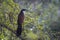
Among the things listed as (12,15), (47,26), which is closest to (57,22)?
(47,26)

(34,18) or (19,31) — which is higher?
(34,18)

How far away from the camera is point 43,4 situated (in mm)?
5953

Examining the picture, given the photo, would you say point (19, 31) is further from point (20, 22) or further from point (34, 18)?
point (34, 18)

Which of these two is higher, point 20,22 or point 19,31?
point 20,22

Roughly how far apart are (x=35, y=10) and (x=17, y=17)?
23 centimetres

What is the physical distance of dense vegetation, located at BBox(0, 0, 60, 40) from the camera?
5914mm

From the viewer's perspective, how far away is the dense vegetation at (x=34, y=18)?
5.91 metres

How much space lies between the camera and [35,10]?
19.5 feet

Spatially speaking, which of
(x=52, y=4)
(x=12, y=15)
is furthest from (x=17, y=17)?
(x=52, y=4)

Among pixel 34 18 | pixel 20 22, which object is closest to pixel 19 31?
pixel 20 22

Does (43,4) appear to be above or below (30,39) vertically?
above

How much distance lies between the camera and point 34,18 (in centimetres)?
593

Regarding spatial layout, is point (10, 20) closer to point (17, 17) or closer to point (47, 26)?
point (17, 17)

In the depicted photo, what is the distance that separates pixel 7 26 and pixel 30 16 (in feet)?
1.01
